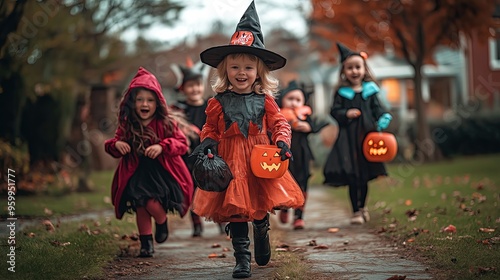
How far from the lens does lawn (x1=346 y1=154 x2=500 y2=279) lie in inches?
201

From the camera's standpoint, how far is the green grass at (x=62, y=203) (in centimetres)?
896

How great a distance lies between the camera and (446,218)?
7.40 metres

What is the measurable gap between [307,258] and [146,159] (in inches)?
71.7

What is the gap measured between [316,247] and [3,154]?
18.8ft

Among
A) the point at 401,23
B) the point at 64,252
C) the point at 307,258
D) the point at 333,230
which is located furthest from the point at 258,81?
the point at 401,23

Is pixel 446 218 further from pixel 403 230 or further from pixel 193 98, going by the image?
pixel 193 98

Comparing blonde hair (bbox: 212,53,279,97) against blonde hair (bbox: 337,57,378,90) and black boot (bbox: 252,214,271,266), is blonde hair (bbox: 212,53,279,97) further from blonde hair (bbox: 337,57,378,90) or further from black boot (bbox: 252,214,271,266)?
blonde hair (bbox: 337,57,378,90)

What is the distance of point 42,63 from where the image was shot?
1342cm

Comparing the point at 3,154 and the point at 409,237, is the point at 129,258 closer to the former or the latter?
the point at 409,237

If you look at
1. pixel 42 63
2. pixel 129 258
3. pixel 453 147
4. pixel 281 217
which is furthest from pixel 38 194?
pixel 453 147

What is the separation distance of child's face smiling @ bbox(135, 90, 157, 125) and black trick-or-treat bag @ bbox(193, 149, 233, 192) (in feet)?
4.79

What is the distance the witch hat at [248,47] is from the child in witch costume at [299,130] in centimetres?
270

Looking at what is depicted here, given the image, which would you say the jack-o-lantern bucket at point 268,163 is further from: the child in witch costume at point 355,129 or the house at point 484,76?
the house at point 484,76

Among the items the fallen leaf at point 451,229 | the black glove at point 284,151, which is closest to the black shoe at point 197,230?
the fallen leaf at point 451,229
